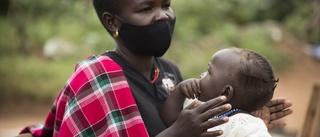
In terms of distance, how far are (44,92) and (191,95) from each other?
7.03 meters

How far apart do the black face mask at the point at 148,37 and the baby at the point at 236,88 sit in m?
0.22

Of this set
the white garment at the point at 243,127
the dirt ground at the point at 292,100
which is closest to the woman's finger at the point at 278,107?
the white garment at the point at 243,127

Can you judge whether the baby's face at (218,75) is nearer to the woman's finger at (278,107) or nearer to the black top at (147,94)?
the black top at (147,94)

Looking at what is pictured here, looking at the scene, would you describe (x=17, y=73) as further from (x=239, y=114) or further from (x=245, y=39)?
(x=239, y=114)

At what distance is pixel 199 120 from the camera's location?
2.05m

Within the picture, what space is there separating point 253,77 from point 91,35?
837 centimetres

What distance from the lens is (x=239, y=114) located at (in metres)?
2.24

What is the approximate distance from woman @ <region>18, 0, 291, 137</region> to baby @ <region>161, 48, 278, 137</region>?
0.09 meters

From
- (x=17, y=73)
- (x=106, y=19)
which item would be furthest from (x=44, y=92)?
(x=106, y=19)

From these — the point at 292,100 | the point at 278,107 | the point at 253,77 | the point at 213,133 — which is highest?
the point at 292,100

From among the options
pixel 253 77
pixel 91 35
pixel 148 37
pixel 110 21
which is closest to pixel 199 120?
pixel 253 77

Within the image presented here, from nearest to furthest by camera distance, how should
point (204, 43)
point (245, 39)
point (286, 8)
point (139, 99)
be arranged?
point (139, 99), point (204, 43), point (245, 39), point (286, 8)

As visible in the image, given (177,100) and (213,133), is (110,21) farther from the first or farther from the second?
(213,133)

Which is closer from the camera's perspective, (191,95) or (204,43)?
(191,95)
